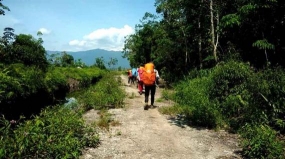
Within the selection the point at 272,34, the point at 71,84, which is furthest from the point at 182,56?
the point at 272,34

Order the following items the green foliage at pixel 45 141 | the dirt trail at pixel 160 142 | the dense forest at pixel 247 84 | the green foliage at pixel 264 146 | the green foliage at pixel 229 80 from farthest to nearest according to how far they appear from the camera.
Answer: the green foliage at pixel 229 80
the dense forest at pixel 247 84
the dirt trail at pixel 160 142
the green foliage at pixel 264 146
the green foliage at pixel 45 141

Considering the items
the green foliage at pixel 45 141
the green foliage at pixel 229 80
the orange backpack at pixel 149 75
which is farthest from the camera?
the orange backpack at pixel 149 75

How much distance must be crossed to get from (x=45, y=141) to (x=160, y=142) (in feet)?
11.0

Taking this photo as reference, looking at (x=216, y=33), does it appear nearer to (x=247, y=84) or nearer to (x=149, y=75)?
(x=149, y=75)

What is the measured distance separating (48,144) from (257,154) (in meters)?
4.90

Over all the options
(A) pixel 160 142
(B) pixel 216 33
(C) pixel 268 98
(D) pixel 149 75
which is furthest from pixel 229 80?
(B) pixel 216 33

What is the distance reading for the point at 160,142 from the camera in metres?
8.29

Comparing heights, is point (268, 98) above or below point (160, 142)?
above

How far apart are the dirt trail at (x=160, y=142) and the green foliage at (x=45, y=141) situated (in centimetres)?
51

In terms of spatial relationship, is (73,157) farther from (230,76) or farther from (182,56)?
(182,56)

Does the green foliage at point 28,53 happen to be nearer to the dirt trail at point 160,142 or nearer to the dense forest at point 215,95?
the dense forest at point 215,95

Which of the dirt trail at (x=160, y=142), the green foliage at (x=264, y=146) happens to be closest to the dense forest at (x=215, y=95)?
the green foliage at (x=264, y=146)

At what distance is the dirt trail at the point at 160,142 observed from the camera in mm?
7352

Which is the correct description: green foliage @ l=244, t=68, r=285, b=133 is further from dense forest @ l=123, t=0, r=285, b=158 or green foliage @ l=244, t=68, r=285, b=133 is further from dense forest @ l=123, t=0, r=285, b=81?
dense forest @ l=123, t=0, r=285, b=81
